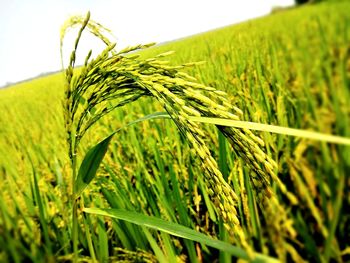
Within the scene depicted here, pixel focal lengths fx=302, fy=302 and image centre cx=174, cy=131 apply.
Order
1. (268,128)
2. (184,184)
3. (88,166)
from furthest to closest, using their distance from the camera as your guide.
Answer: (184,184), (88,166), (268,128)

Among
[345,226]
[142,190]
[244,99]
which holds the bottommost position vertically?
[345,226]

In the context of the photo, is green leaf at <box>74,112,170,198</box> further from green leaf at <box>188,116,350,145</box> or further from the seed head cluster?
green leaf at <box>188,116,350,145</box>

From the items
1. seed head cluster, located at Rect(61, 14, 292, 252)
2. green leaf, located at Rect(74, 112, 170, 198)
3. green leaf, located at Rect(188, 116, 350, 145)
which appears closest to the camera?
green leaf, located at Rect(188, 116, 350, 145)

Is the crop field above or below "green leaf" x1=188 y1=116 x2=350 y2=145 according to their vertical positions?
below

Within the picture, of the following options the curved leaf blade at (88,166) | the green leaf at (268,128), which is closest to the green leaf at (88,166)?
the curved leaf blade at (88,166)

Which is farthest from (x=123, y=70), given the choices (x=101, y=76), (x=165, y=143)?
(x=165, y=143)

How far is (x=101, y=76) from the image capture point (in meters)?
0.53

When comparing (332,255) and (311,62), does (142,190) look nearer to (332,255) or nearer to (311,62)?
(332,255)

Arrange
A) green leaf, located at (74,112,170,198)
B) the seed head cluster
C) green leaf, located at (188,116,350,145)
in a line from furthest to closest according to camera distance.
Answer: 1. green leaf, located at (74,112,170,198)
2. the seed head cluster
3. green leaf, located at (188,116,350,145)

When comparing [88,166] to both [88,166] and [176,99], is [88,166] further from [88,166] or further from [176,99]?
[176,99]

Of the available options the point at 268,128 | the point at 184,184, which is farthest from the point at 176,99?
the point at 184,184

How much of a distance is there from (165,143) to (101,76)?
2.75ft

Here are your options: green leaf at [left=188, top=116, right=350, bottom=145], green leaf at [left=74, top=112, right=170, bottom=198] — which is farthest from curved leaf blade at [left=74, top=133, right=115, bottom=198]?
green leaf at [left=188, top=116, right=350, bottom=145]

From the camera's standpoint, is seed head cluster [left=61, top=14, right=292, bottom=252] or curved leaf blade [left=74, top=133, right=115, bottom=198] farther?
curved leaf blade [left=74, top=133, right=115, bottom=198]
